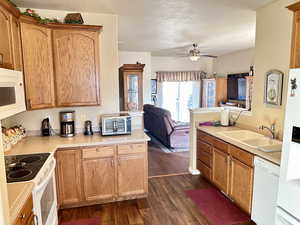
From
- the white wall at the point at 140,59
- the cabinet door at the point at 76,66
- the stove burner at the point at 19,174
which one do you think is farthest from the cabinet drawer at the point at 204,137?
Answer: the white wall at the point at 140,59

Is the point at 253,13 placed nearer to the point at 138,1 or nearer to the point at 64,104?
the point at 138,1

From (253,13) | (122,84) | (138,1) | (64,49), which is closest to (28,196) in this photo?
(64,49)

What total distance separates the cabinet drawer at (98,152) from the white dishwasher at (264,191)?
5.83ft

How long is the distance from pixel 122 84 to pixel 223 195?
154 inches

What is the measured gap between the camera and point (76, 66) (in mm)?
2834

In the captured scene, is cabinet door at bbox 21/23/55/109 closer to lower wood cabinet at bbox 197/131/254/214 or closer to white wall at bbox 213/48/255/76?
lower wood cabinet at bbox 197/131/254/214

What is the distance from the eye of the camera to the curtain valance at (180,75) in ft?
25.5

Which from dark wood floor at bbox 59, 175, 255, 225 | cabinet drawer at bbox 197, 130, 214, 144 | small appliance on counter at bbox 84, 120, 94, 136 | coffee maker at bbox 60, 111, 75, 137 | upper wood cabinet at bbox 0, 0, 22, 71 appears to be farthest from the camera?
cabinet drawer at bbox 197, 130, 214, 144

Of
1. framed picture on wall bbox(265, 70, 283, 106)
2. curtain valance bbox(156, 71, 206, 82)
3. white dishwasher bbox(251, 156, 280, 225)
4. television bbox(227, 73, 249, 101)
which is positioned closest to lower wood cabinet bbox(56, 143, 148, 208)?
white dishwasher bbox(251, 156, 280, 225)

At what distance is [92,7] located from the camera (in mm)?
2861

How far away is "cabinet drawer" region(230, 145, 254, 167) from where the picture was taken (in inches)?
95.8

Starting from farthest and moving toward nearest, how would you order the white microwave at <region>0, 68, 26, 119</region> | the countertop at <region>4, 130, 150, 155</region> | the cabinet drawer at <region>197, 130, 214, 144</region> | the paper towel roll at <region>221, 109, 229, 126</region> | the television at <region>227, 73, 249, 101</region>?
the television at <region>227, 73, 249, 101</region> < the paper towel roll at <region>221, 109, 229, 126</region> < the cabinet drawer at <region>197, 130, 214, 144</region> < the countertop at <region>4, 130, 150, 155</region> < the white microwave at <region>0, 68, 26, 119</region>

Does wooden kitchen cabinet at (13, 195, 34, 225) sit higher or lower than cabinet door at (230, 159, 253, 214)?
higher

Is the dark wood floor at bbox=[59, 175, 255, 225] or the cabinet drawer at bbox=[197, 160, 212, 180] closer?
the dark wood floor at bbox=[59, 175, 255, 225]
